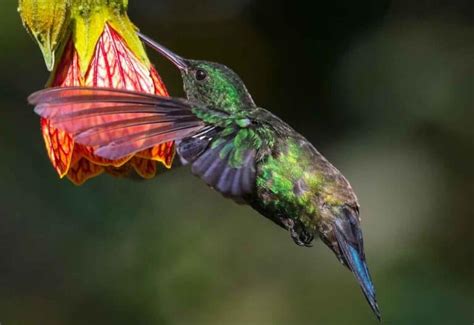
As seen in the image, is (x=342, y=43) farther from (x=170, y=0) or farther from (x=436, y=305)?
(x=436, y=305)

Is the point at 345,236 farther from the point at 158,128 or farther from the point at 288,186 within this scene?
the point at 158,128

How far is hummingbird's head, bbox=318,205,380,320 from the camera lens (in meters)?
2.27

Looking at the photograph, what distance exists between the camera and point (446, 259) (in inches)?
169

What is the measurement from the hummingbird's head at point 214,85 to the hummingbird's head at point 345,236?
1.06ft

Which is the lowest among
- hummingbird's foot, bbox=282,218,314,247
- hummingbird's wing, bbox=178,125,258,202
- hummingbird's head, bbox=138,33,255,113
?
hummingbird's foot, bbox=282,218,314,247

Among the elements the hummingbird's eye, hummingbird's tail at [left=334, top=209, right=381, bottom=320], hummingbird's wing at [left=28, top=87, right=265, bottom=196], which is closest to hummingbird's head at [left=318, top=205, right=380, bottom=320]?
hummingbird's tail at [left=334, top=209, right=381, bottom=320]

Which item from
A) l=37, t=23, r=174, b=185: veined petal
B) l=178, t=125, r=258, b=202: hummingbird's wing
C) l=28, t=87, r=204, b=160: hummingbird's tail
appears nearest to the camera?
l=28, t=87, r=204, b=160: hummingbird's tail

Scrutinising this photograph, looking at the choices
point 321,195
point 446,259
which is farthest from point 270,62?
point 321,195

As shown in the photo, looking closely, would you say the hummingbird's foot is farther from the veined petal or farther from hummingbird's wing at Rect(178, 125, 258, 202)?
the veined petal

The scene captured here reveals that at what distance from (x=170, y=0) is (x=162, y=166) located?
2484 mm

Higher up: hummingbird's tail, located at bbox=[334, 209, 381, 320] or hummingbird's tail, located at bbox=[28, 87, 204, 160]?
hummingbird's tail, located at bbox=[28, 87, 204, 160]

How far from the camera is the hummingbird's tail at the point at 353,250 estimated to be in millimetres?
2209

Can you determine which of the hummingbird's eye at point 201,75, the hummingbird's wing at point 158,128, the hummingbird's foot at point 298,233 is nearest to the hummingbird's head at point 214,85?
the hummingbird's eye at point 201,75

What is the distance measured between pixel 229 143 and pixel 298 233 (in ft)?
1.07
